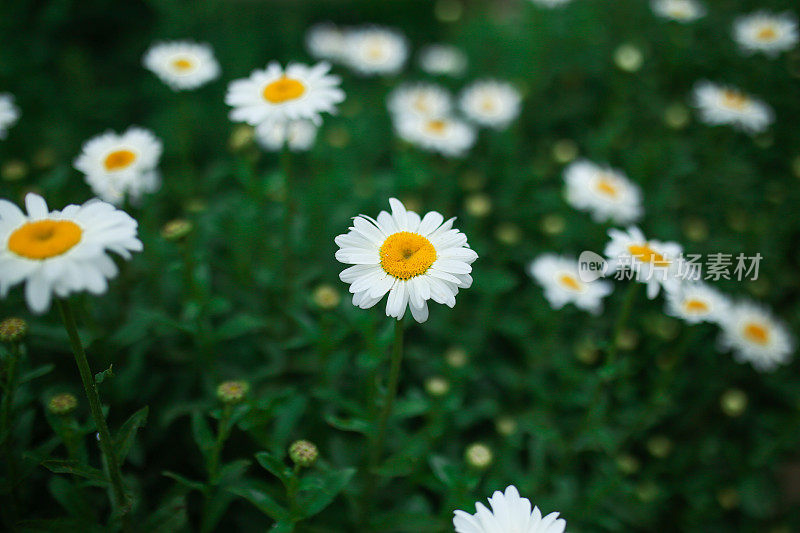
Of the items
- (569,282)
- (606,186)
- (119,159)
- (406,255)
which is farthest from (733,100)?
(119,159)

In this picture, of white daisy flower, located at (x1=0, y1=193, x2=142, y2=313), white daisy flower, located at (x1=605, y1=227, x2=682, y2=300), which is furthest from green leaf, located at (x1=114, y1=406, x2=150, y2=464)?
white daisy flower, located at (x1=605, y1=227, x2=682, y2=300)

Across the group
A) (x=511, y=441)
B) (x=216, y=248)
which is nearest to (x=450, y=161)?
(x=216, y=248)

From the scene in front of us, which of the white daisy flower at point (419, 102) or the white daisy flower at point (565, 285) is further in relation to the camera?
the white daisy flower at point (419, 102)

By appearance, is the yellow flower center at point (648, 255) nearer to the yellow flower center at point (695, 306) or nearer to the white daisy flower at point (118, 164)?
the yellow flower center at point (695, 306)

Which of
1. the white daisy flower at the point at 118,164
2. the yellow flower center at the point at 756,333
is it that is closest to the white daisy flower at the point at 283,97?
the white daisy flower at the point at 118,164

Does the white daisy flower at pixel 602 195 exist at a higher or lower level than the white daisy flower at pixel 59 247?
higher

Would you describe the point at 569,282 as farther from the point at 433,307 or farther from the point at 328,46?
the point at 328,46

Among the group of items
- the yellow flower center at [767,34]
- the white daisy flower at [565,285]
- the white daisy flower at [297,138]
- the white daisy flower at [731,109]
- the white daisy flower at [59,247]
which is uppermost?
the yellow flower center at [767,34]
